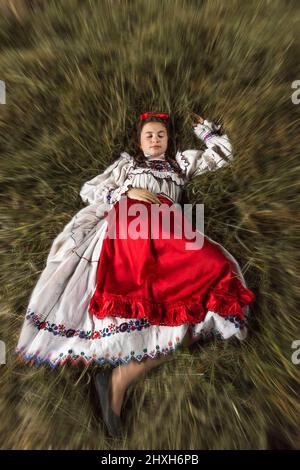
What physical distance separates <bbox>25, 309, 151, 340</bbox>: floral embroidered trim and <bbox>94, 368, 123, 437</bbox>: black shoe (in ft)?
0.58

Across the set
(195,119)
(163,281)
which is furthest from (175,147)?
(163,281)

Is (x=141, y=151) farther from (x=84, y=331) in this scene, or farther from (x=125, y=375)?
(x=125, y=375)

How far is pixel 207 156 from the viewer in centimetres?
188

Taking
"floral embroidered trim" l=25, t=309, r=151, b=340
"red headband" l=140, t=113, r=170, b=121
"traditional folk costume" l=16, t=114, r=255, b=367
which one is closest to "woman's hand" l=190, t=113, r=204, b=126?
"red headband" l=140, t=113, r=170, b=121

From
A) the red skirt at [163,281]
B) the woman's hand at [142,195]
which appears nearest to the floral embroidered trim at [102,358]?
the red skirt at [163,281]

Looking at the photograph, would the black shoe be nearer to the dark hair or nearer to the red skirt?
the red skirt

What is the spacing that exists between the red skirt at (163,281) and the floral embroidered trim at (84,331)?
4cm

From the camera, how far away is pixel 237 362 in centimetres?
165

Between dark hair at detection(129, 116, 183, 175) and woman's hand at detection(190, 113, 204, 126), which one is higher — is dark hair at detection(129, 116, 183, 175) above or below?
below

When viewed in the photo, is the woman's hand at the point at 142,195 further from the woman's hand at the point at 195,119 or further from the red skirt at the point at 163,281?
the woman's hand at the point at 195,119

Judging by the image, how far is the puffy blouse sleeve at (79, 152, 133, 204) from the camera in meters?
1.80

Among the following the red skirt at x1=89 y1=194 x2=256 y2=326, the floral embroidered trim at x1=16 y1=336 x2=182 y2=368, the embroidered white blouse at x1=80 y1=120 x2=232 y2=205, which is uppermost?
the embroidered white blouse at x1=80 y1=120 x2=232 y2=205

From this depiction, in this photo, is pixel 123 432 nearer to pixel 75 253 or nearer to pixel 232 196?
pixel 75 253

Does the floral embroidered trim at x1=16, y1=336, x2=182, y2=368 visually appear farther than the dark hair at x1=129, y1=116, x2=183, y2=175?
No
